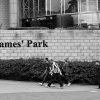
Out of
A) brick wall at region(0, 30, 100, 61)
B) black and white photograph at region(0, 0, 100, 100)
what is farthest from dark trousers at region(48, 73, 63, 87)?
brick wall at region(0, 30, 100, 61)

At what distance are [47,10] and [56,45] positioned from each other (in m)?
16.0

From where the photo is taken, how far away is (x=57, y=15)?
3966 centimetres

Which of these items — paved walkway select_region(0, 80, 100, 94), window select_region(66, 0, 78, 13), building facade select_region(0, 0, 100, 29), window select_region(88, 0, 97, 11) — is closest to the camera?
paved walkway select_region(0, 80, 100, 94)

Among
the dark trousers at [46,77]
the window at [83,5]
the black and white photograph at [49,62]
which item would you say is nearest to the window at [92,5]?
the window at [83,5]

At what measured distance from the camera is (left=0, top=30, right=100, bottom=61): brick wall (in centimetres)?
2505

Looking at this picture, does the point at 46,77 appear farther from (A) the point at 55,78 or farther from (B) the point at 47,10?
(B) the point at 47,10

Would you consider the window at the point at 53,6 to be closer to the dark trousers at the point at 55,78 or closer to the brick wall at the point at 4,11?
the brick wall at the point at 4,11

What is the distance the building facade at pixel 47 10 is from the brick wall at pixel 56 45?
10.1 meters

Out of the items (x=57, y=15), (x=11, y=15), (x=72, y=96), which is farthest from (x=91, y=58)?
(x=11, y=15)

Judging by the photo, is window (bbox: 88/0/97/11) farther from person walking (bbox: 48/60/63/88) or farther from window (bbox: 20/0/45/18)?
person walking (bbox: 48/60/63/88)

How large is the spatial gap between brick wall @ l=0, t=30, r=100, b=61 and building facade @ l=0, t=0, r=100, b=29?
10095 millimetres

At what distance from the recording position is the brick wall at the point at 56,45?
82.2ft

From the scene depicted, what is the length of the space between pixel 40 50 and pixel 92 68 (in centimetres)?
407

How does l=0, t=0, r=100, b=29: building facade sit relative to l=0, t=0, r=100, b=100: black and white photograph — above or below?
above
